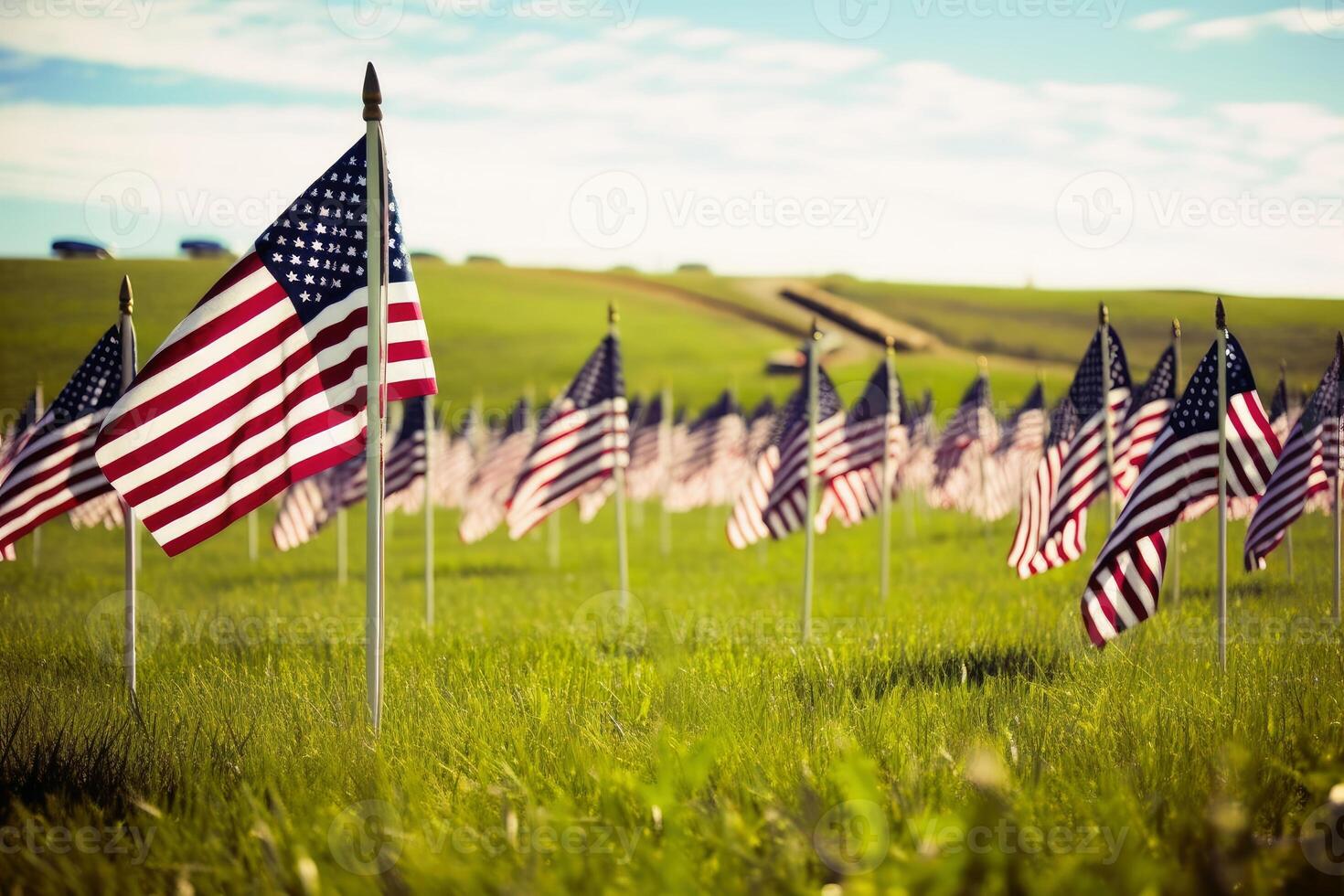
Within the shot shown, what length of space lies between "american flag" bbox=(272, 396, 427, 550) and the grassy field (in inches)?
141

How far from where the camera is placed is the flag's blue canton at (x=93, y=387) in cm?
849

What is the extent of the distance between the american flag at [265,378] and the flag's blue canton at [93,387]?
2739 mm

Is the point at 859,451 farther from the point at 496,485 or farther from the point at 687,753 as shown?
the point at 496,485

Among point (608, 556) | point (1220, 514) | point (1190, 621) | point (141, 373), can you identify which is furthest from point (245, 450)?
point (608, 556)

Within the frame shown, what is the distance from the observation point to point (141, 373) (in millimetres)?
6199

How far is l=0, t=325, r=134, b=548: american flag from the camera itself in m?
8.51

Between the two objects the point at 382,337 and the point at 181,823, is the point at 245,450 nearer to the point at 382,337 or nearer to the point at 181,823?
the point at 382,337

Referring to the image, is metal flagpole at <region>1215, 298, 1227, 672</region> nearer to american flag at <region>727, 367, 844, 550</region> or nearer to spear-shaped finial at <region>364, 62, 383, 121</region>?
american flag at <region>727, 367, 844, 550</region>

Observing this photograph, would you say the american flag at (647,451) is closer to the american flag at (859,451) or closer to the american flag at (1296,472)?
the american flag at (859,451)

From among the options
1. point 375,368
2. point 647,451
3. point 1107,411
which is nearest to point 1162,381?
point 1107,411

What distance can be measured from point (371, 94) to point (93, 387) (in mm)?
4039

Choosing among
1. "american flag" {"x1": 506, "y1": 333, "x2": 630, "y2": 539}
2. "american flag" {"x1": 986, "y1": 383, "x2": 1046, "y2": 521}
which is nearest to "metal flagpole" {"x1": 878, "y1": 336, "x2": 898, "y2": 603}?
"american flag" {"x1": 506, "y1": 333, "x2": 630, "y2": 539}

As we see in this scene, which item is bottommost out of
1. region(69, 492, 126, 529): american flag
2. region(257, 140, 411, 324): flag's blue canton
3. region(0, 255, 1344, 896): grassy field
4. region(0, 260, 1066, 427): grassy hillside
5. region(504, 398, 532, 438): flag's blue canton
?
region(0, 255, 1344, 896): grassy field

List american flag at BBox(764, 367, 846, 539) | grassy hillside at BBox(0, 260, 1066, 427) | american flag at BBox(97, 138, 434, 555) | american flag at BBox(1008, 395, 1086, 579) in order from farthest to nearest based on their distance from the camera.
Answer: grassy hillside at BBox(0, 260, 1066, 427) < american flag at BBox(764, 367, 846, 539) < american flag at BBox(1008, 395, 1086, 579) < american flag at BBox(97, 138, 434, 555)
